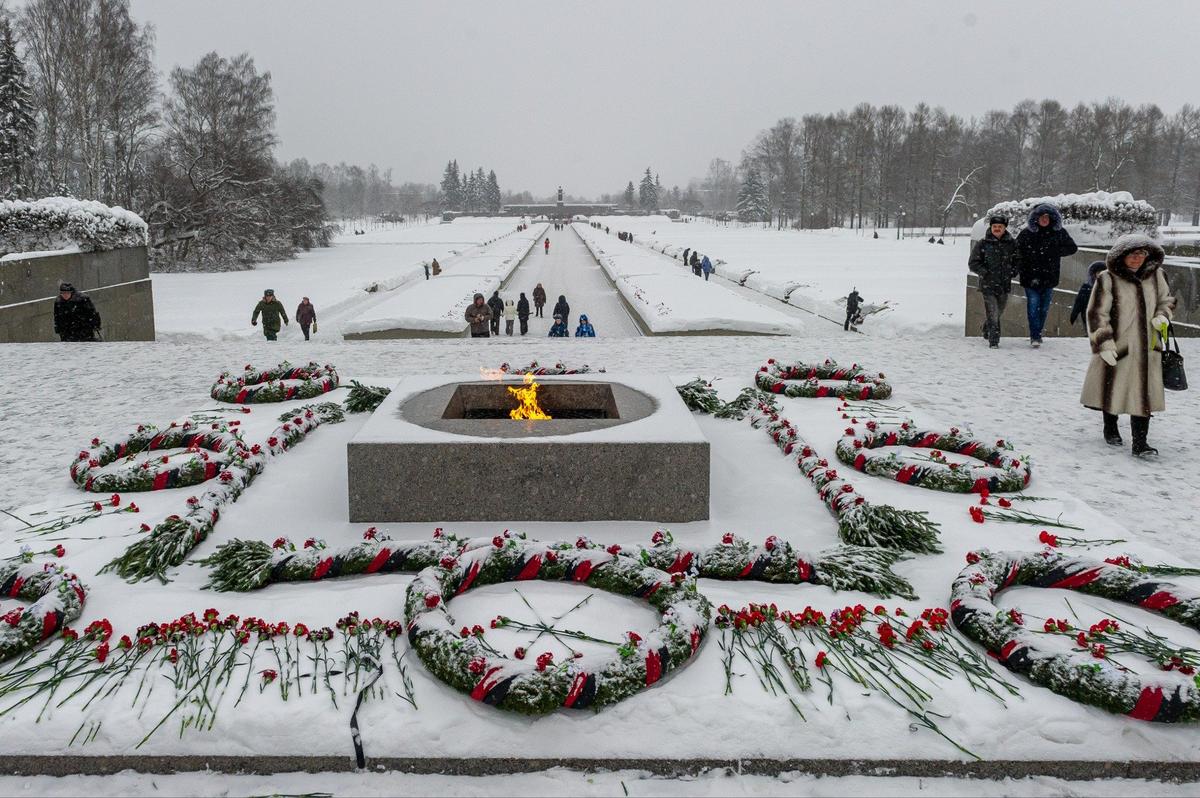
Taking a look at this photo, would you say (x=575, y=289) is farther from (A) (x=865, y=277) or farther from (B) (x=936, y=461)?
(B) (x=936, y=461)

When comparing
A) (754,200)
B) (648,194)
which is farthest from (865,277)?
(648,194)

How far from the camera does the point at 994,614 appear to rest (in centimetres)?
337

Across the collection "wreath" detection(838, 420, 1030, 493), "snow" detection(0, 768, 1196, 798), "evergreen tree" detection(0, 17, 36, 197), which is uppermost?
"evergreen tree" detection(0, 17, 36, 197)

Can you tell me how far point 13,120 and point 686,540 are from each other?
35.9m

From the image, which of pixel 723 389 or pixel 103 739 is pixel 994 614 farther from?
pixel 723 389

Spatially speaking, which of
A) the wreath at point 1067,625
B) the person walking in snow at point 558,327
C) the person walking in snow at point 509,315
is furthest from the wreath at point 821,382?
the person walking in snow at point 509,315

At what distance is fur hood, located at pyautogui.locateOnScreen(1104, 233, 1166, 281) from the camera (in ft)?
17.9

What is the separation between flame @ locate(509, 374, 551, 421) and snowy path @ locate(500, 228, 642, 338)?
32.7ft

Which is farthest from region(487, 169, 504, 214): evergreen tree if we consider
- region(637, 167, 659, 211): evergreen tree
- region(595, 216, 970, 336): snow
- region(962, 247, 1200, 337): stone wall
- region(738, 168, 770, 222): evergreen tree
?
region(962, 247, 1200, 337): stone wall

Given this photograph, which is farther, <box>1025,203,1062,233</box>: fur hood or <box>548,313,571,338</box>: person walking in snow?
<box>548,313,571,338</box>: person walking in snow

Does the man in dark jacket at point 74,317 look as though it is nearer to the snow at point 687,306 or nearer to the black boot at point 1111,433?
the snow at point 687,306

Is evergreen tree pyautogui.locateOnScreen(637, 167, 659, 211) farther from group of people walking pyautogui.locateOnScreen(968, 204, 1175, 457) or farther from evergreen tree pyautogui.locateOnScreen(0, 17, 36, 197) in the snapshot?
group of people walking pyautogui.locateOnScreen(968, 204, 1175, 457)

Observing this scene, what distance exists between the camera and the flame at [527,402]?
5.98 meters

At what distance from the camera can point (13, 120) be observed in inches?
1235
